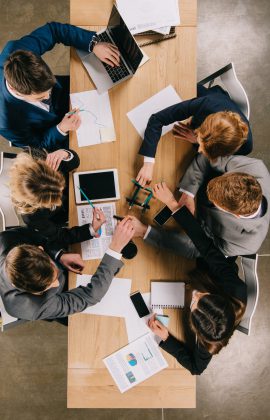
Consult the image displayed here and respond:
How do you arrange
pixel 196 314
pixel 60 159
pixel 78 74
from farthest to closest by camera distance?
1. pixel 78 74
2. pixel 60 159
3. pixel 196 314

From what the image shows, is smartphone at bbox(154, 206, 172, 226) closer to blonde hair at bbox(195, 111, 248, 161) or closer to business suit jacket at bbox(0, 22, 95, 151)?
blonde hair at bbox(195, 111, 248, 161)

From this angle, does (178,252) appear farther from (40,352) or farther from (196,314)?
(40,352)

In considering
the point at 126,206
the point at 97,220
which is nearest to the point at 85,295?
the point at 97,220

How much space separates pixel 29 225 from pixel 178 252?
2.78 ft

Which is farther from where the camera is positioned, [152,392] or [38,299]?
[152,392]

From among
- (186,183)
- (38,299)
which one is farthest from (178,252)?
(38,299)

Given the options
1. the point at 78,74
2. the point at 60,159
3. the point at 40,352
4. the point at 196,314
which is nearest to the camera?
the point at 196,314

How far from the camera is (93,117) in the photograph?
2041 millimetres

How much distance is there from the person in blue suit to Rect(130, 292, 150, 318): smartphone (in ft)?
3.33

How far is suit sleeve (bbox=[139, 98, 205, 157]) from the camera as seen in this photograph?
6.40 feet

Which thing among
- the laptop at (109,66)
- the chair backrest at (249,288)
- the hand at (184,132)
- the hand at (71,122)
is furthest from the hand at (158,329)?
the laptop at (109,66)

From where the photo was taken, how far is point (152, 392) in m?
1.95

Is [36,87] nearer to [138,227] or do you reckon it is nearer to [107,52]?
[107,52]

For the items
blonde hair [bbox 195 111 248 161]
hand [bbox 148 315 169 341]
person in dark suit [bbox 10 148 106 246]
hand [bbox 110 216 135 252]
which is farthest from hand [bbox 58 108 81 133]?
hand [bbox 148 315 169 341]
